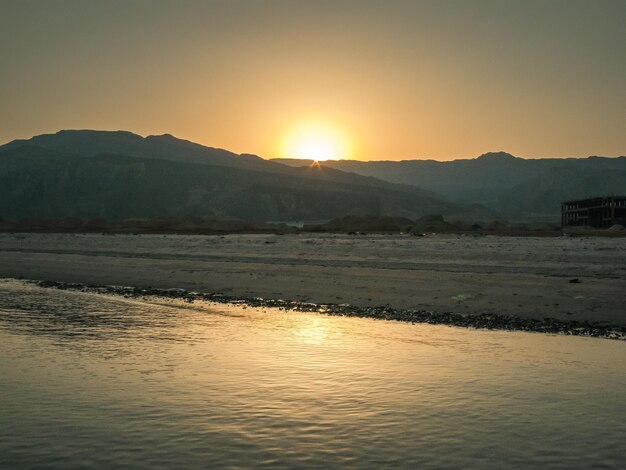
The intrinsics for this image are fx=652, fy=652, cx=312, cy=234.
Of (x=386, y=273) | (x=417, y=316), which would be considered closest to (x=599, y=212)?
(x=386, y=273)

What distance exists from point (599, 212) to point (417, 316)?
73.8 metres

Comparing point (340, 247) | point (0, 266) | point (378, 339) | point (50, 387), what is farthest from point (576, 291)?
point (0, 266)

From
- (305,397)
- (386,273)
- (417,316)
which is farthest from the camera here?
(386,273)

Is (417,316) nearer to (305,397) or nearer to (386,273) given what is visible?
(386,273)

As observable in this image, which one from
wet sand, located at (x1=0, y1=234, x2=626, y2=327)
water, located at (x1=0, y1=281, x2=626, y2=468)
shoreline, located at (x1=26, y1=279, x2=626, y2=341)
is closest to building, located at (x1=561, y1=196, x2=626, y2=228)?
wet sand, located at (x1=0, y1=234, x2=626, y2=327)

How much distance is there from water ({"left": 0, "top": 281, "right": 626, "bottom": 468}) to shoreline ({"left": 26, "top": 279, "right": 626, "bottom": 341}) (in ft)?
3.82

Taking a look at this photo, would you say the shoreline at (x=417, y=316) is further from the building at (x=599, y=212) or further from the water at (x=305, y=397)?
the building at (x=599, y=212)

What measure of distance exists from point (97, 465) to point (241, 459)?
5.59ft

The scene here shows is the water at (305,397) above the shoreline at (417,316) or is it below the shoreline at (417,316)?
below

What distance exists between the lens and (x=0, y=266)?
4250 centimetres

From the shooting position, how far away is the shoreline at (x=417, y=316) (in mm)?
17797

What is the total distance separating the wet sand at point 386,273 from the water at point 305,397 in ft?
16.2

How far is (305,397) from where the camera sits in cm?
1092

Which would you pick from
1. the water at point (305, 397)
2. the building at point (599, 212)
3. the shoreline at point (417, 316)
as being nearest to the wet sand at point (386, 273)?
the shoreline at point (417, 316)
